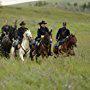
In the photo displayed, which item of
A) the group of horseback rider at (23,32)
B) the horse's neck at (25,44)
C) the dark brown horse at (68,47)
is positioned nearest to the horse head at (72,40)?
the dark brown horse at (68,47)

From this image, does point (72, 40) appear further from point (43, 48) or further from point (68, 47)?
point (43, 48)

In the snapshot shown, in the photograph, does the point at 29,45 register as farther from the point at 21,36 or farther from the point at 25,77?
the point at 25,77

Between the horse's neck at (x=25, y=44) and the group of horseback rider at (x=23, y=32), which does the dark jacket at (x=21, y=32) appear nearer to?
the group of horseback rider at (x=23, y=32)

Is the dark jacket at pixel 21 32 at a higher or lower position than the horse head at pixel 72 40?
higher

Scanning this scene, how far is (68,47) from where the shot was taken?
19.6 meters

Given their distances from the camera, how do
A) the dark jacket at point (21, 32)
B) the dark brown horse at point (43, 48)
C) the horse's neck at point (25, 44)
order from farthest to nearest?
the dark jacket at point (21, 32) → the horse's neck at point (25, 44) → the dark brown horse at point (43, 48)

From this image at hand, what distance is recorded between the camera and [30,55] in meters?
18.4

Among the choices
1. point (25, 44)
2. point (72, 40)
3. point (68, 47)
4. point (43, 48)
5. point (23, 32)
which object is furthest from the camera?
point (68, 47)

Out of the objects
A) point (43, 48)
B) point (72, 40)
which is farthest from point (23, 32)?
point (72, 40)

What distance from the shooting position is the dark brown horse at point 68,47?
1927 centimetres

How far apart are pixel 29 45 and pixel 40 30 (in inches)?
37.6

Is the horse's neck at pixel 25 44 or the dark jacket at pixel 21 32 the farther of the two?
the dark jacket at pixel 21 32

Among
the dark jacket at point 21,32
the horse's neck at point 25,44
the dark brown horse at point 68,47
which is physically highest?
the dark jacket at point 21,32

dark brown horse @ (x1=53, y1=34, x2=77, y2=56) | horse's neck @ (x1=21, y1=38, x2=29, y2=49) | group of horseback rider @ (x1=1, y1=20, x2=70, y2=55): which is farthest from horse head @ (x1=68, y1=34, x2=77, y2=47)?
horse's neck @ (x1=21, y1=38, x2=29, y2=49)
